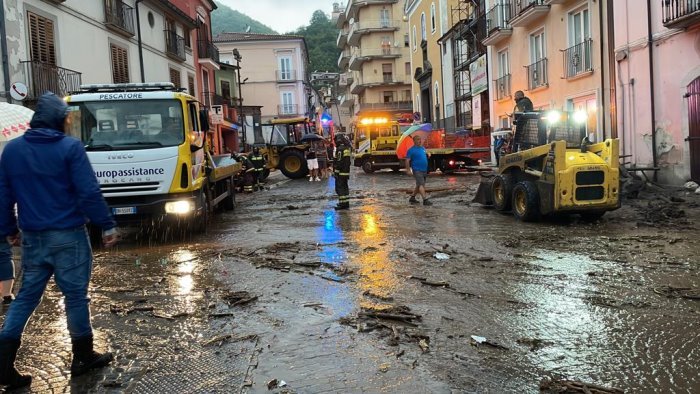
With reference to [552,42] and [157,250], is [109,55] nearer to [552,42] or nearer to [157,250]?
[157,250]

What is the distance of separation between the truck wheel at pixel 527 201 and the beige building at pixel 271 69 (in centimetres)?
5241

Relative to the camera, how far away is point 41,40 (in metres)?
15.6

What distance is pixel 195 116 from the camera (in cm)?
1028

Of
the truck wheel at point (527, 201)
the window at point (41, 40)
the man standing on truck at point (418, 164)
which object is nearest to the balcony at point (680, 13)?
the truck wheel at point (527, 201)

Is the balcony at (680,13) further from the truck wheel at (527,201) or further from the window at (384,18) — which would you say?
the window at (384,18)

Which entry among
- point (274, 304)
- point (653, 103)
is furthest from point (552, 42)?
point (274, 304)

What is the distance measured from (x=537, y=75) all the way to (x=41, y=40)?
17.2 metres

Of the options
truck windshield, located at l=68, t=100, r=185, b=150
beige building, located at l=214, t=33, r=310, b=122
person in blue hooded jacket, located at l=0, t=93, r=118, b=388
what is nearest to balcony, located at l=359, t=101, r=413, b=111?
beige building, located at l=214, t=33, r=310, b=122

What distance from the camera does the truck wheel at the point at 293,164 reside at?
2448 centimetres

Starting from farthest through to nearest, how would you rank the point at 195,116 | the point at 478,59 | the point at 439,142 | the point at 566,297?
1. the point at 478,59
2. the point at 439,142
3. the point at 195,116
4. the point at 566,297

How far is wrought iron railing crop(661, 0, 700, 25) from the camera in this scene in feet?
41.3

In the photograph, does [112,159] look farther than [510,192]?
No

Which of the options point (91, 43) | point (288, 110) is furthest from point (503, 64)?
point (288, 110)

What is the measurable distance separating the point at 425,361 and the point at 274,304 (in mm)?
1953
